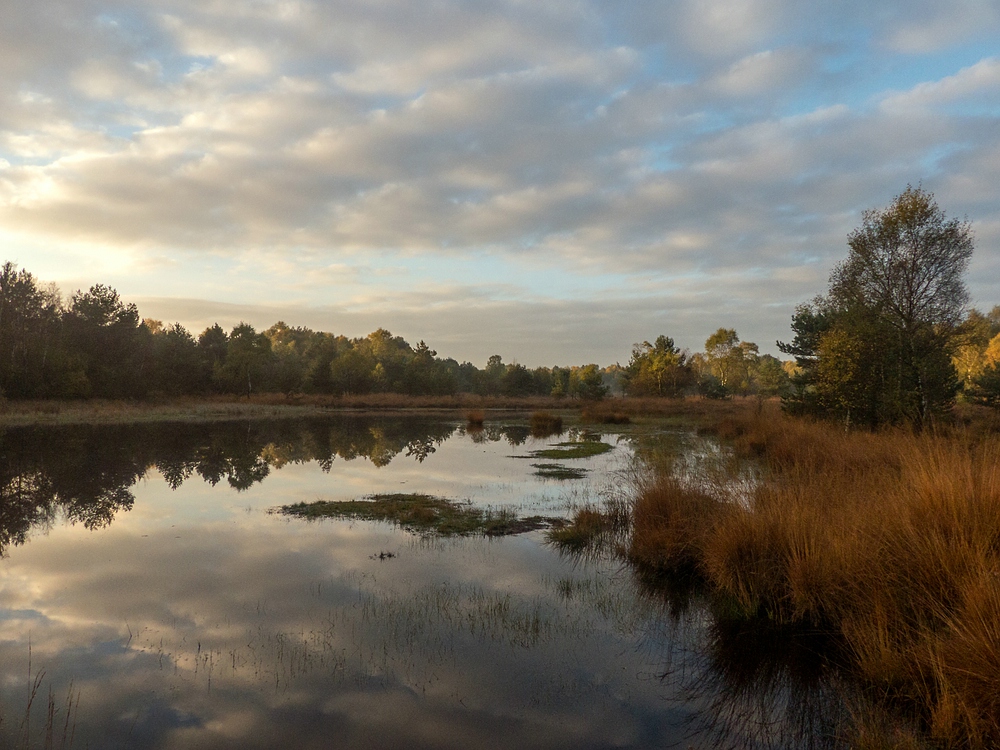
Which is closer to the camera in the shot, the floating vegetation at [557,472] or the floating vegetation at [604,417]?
the floating vegetation at [557,472]

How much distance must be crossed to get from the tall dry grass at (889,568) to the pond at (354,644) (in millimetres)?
660

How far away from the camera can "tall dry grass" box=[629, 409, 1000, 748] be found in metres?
4.51

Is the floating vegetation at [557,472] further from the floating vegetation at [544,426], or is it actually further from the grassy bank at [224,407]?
the grassy bank at [224,407]

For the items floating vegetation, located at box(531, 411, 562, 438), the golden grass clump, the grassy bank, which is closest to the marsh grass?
floating vegetation, located at box(531, 411, 562, 438)

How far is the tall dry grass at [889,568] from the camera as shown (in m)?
4.51

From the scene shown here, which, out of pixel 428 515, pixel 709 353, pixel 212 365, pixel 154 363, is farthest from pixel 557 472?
pixel 709 353

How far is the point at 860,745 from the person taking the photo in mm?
4461

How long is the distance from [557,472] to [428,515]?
8201 mm

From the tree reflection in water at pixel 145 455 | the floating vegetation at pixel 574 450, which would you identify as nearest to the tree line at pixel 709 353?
the floating vegetation at pixel 574 450

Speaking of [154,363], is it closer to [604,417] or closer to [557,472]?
[604,417]

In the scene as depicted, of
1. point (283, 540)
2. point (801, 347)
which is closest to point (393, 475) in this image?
point (283, 540)

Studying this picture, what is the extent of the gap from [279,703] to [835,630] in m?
6.39

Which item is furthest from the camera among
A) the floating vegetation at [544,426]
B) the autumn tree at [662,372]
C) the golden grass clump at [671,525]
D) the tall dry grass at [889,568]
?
the autumn tree at [662,372]

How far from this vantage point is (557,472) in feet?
68.9
